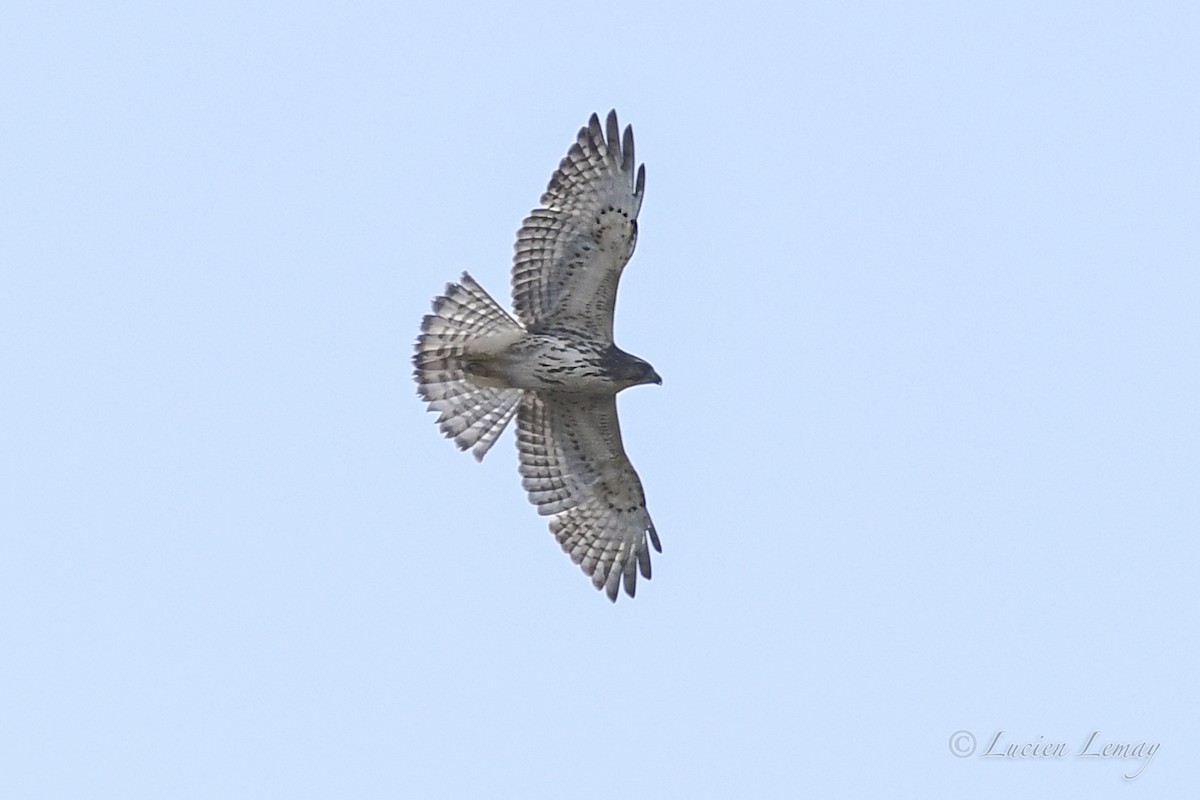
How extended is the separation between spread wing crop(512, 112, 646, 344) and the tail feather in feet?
1.19

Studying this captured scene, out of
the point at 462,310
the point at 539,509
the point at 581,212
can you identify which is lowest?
the point at 539,509

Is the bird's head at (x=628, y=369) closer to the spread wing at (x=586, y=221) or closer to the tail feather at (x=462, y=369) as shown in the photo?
the spread wing at (x=586, y=221)

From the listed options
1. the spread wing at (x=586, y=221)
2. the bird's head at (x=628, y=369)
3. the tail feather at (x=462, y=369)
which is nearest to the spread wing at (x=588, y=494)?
the tail feather at (x=462, y=369)

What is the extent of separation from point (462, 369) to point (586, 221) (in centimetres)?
149

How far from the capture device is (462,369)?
16953 millimetres

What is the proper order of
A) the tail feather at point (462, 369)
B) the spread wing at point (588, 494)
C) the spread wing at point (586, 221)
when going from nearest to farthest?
the spread wing at point (586, 221)
the tail feather at point (462, 369)
the spread wing at point (588, 494)

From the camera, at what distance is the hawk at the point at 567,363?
54.1 ft

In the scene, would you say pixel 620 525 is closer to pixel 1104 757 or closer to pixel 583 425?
pixel 583 425

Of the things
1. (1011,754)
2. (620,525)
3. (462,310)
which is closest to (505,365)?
(462,310)

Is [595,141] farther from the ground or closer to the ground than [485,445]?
farther from the ground

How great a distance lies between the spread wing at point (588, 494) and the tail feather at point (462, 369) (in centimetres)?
28

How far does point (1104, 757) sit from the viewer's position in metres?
15.7

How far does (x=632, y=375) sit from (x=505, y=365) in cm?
97

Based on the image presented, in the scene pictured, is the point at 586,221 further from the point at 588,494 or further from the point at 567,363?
the point at 588,494
